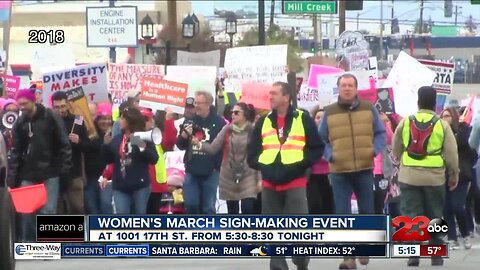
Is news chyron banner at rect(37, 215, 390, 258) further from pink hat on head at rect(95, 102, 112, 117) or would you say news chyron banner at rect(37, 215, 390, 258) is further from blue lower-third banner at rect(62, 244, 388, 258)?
pink hat on head at rect(95, 102, 112, 117)

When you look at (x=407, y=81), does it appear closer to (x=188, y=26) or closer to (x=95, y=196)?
(x=95, y=196)

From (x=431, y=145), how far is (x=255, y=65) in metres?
8.04

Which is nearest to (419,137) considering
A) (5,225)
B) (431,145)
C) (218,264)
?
(431,145)

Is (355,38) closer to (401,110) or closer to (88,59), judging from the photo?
(401,110)

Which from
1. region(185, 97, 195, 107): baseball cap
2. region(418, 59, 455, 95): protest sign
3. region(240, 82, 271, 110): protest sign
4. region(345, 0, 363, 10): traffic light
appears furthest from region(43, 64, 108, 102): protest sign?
region(345, 0, 363, 10): traffic light

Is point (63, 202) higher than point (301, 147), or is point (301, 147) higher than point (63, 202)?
point (301, 147)

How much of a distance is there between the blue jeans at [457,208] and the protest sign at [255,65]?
4.98 meters

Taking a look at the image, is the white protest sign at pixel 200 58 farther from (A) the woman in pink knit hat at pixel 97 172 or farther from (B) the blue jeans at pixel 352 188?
(B) the blue jeans at pixel 352 188

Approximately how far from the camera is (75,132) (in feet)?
47.0

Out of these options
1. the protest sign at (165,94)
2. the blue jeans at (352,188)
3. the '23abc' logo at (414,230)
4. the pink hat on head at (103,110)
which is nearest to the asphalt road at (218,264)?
the blue jeans at (352,188)

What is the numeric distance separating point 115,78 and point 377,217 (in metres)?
12.1

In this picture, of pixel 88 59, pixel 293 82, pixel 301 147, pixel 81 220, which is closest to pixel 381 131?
pixel 301 147

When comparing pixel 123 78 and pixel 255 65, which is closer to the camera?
pixel 255 65

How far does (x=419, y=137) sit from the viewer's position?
12.1 m
